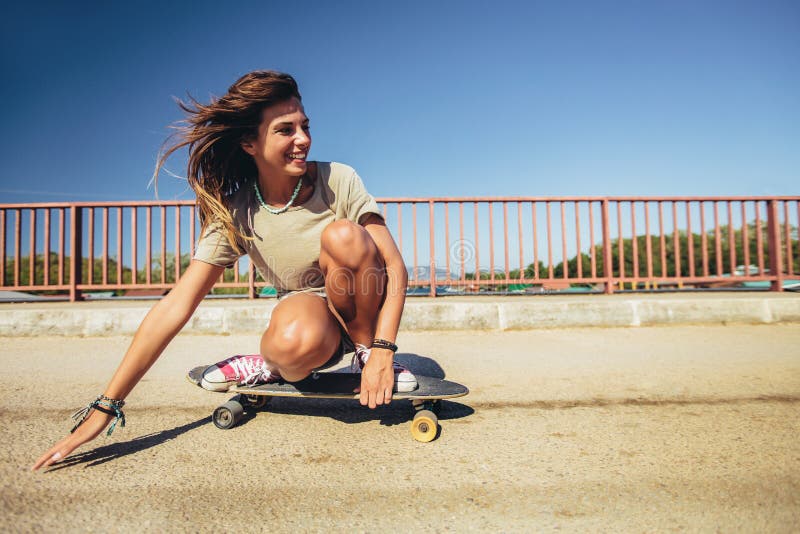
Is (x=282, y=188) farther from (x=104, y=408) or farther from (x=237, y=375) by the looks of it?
(x=104, y=408)

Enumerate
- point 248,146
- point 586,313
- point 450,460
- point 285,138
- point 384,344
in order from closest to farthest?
point 450,460
point 384,344
point 285,138
point 248,146
point 586,313

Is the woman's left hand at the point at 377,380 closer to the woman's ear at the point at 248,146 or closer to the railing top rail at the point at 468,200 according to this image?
the woman's ear at the point at 248,146

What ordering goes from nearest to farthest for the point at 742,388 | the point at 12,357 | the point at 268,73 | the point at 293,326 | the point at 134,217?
the point at 293,326 → the point at 268,73 → the point at 742,388 → the point at 12,357 → the point at 134,217

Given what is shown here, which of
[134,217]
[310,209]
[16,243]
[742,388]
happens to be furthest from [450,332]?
[16,243]

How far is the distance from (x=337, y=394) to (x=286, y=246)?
689 millimetres

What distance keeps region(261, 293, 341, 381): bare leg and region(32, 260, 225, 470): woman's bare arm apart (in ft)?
1.10

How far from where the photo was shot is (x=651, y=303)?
4500mm

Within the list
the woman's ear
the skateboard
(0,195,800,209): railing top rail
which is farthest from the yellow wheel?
(0,195,800,209): railing top rail

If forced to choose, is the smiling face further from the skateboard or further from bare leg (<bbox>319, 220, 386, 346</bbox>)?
the skateboard

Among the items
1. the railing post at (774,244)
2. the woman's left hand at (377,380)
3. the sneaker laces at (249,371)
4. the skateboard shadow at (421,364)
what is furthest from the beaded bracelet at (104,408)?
the railing post at (774,244)

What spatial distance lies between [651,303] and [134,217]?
24.0ft

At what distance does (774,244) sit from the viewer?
684 centimetres

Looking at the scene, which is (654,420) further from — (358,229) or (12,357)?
(12,357)

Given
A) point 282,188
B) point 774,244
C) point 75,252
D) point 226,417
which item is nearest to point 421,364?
point 226,417
